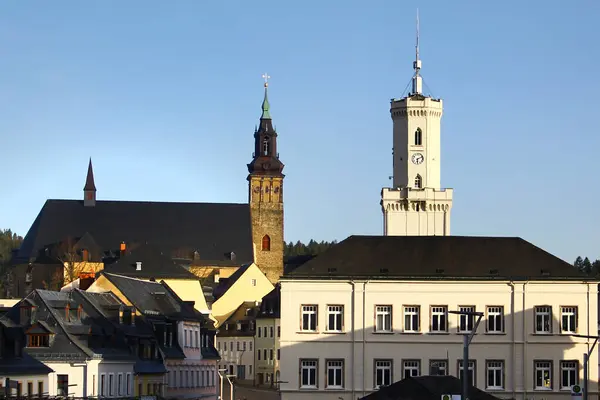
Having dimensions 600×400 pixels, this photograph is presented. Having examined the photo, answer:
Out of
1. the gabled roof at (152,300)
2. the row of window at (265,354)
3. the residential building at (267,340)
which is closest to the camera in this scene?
the gabled roof at (152,300)

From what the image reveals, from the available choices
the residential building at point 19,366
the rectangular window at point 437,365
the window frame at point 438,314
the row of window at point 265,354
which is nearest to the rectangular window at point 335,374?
the rectangular window at point 437,365

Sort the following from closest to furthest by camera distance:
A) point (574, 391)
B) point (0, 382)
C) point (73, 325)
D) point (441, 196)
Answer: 1. point (574, 391)
2. point (0, 382)
3. point (73, 325)
4. point (441, 196)

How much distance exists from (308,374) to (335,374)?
1530 millimetres

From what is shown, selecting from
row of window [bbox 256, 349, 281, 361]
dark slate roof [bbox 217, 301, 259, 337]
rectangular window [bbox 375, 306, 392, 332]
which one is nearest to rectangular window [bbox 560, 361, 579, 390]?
rectangular window [bbox 375, 306, 392, 332]

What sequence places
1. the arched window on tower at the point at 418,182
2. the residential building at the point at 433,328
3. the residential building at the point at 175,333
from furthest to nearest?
the arched window on tower at the point at 418,182
the residential building at the point at 175,333
the residential building at the point at 433,328

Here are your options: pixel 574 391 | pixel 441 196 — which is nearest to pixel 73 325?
pixel 574 391

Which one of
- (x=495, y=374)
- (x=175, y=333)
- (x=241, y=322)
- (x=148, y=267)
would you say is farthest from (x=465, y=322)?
(x=241, y=322)

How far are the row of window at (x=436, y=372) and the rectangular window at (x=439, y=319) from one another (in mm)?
1956

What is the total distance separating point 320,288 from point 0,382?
2208cm

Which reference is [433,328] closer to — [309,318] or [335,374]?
[335,374]

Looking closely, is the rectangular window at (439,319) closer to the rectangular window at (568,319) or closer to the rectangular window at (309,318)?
the rectangular window at (568,319)

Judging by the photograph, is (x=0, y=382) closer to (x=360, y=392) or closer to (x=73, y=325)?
(x=73, y=325)

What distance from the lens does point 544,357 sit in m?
91.9

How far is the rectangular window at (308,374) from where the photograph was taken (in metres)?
92.3
